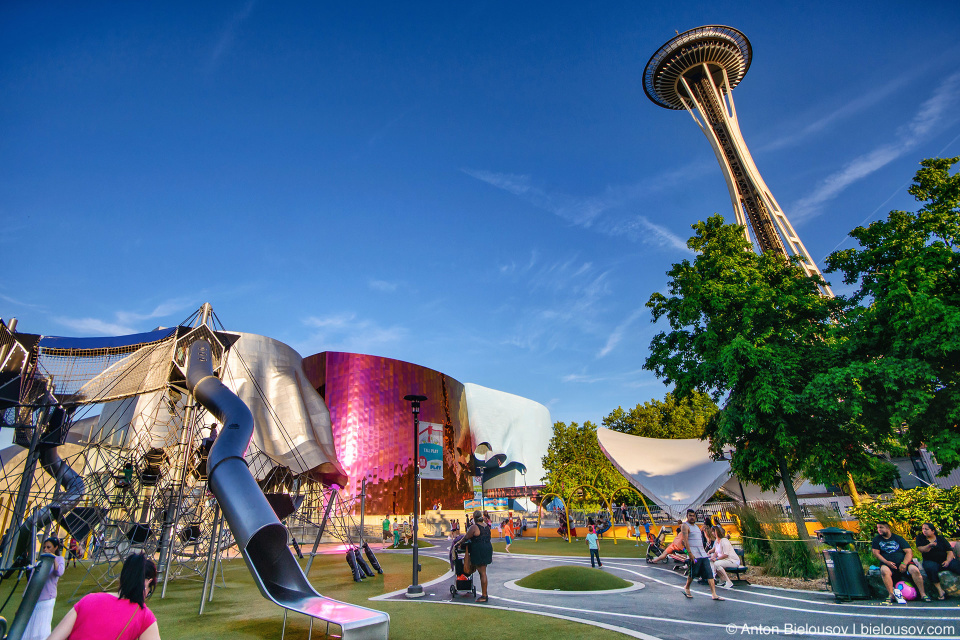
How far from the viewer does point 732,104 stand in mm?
55062

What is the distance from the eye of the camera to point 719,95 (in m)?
56.2

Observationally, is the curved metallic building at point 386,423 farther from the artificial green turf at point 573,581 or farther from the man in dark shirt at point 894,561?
the man in dark shirt at point 894,561

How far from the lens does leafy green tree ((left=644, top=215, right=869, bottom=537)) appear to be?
637 inches

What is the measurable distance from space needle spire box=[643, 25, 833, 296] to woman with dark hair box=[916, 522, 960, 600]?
143 feet

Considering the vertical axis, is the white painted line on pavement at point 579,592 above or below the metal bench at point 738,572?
below

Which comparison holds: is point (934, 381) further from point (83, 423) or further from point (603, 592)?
point (83, 423)

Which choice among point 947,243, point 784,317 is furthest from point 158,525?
point 947,243

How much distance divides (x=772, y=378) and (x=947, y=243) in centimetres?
654

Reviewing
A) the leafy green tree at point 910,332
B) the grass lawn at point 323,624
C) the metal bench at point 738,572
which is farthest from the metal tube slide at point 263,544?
the leafy green tree at point 910,332

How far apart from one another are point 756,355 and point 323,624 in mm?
15219

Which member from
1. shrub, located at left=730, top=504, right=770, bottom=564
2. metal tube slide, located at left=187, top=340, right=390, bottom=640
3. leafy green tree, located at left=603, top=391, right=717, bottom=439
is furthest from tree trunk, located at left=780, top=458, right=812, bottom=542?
leafy green tree, located at left=603, top=391, right=717, bottom=439

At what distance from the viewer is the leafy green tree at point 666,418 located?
44.2 meters

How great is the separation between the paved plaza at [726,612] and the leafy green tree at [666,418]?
3562 cm

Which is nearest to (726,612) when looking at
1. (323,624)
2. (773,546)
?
(773,546)
